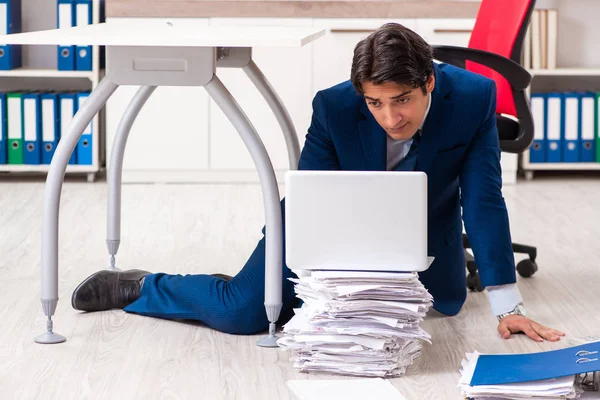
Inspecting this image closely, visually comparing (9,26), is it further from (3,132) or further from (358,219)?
(358,219)

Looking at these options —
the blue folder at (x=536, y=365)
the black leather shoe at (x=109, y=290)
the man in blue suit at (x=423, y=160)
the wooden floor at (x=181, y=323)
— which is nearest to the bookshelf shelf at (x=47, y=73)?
the wooden floor at (x=181, y=323)

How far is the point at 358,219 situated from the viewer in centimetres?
190

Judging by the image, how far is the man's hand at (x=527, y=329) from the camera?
7.03 feet

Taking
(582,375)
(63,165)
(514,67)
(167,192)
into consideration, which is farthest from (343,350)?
(167,192)

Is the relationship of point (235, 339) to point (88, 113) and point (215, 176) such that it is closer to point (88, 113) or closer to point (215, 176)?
point (88, 113)

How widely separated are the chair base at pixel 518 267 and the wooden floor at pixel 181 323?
0.04m

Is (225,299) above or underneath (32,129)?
underneath

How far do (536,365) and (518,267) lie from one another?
102 centimetres

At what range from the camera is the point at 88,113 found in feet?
6.81

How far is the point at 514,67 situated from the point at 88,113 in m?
1.24

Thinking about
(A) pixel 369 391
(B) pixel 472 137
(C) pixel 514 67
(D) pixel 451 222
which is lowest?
(A) pixel 369 391

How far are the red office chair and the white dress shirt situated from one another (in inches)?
20.1

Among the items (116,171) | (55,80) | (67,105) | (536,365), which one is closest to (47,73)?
(67,105)

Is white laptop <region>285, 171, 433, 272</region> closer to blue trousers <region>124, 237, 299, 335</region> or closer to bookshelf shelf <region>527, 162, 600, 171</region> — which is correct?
blue trousers <region>124, 237, 299, 335</region>
